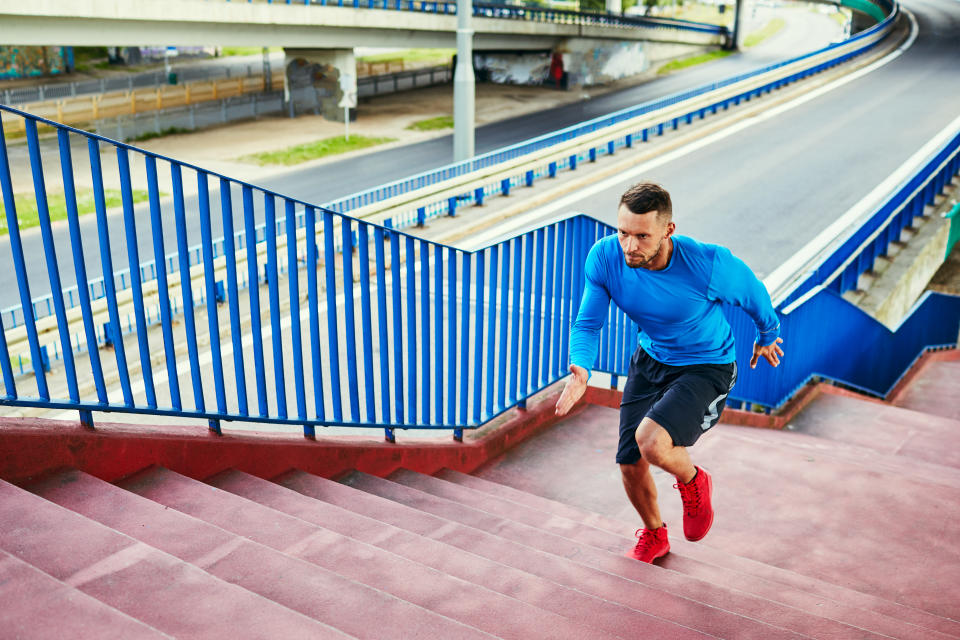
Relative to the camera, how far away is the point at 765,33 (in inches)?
2781

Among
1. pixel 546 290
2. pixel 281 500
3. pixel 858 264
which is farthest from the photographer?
pixel 858 264

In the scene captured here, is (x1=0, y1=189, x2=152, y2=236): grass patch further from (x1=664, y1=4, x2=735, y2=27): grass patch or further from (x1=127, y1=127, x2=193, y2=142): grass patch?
(x1=664, y1=4, x2=735, y2=27): grass patch

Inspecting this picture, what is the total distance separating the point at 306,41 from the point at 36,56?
21.6 meters

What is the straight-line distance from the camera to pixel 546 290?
255 inches

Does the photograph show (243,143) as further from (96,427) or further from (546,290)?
(96,427)


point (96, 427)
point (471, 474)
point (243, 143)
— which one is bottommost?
point (243, 143)

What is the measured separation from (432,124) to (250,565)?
107 ft

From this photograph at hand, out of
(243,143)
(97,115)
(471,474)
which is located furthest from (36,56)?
(471,474)

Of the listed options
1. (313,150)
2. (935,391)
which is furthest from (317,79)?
(935,391)

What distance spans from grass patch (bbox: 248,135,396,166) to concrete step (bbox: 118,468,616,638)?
24495 millimetres

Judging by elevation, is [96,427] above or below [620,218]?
below

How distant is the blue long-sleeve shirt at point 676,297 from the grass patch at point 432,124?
100ft

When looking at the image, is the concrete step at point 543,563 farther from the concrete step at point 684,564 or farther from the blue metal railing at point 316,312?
the blue metal railing at point 316,312

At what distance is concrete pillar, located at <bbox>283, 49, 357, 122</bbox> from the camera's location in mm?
34469
